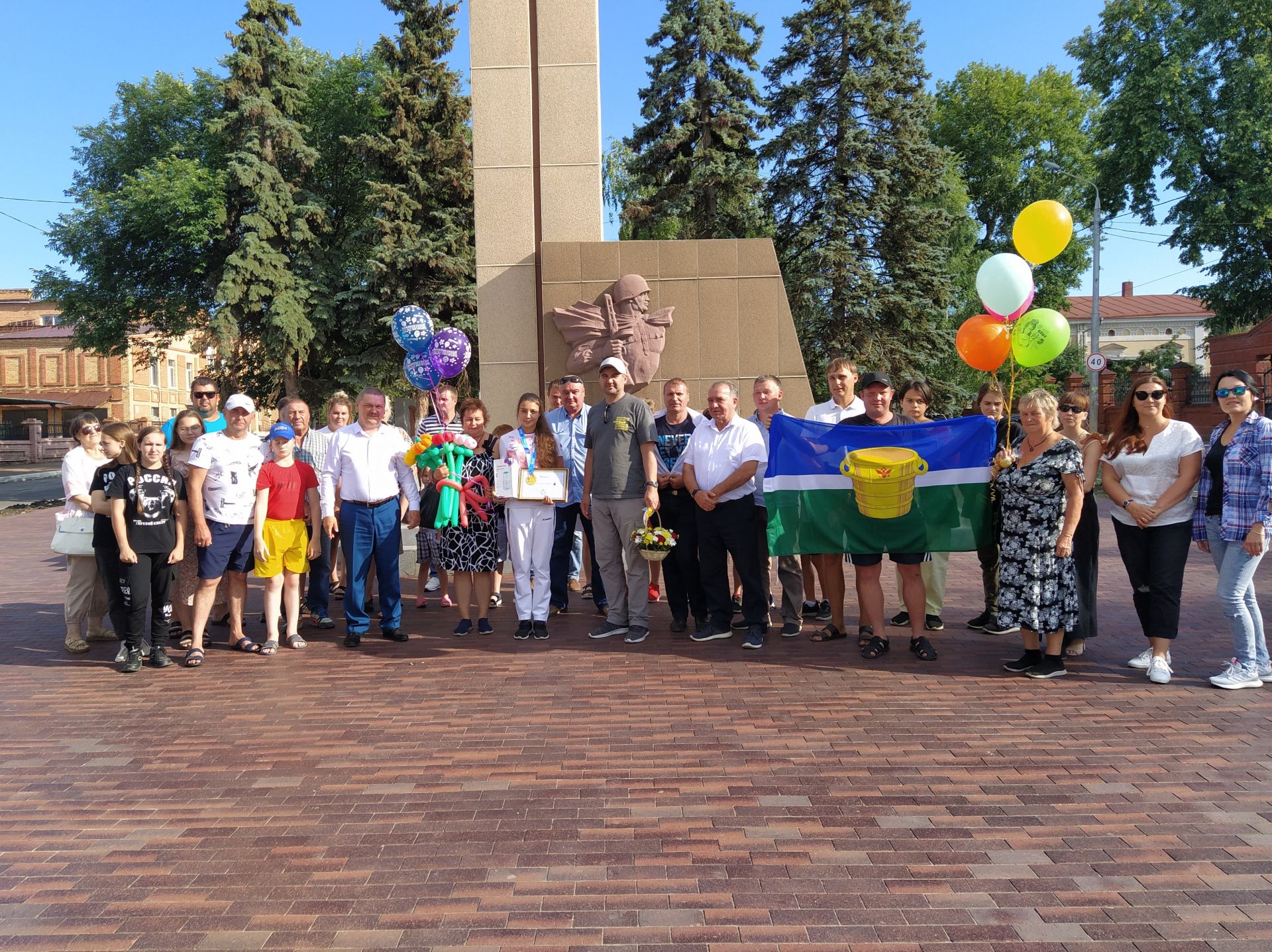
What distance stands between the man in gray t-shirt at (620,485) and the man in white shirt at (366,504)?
149 cm

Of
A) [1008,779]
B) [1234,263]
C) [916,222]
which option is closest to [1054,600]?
[1008,779]

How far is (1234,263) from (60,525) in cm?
3367

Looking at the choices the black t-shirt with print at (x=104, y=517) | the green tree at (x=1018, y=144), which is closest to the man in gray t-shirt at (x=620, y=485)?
the black t-shirt with print at (x=104, y=517)

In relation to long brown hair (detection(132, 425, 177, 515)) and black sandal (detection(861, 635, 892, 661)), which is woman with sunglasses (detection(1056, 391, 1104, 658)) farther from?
long brown hair (detection(132, 425, 177, 515))

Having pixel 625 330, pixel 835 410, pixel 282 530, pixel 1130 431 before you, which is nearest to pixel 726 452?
pixel 835 410

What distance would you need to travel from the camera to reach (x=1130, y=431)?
20.6 feet

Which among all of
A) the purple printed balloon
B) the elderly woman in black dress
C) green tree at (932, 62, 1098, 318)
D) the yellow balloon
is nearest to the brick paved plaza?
the elderly woman in black dress

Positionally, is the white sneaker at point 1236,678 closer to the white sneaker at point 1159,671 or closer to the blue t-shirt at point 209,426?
the white sneaker at point 1159,671

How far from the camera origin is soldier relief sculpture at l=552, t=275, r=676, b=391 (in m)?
11.0

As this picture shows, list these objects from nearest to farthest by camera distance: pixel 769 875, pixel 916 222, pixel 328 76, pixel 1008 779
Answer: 1. pixel 769 875
2. pixel 1008 779
3. pixel 916 222
4. pixel 328 76

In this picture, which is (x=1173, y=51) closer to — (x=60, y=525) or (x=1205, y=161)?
(x=1205, y=161)

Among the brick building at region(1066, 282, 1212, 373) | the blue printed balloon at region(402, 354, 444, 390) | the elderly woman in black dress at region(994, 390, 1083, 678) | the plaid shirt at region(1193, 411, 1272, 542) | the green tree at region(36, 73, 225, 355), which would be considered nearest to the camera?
the plaid shirt at region(1193, 411, 1272, 542)

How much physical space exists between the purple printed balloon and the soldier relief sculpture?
1.96 m

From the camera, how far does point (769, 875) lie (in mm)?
3539
